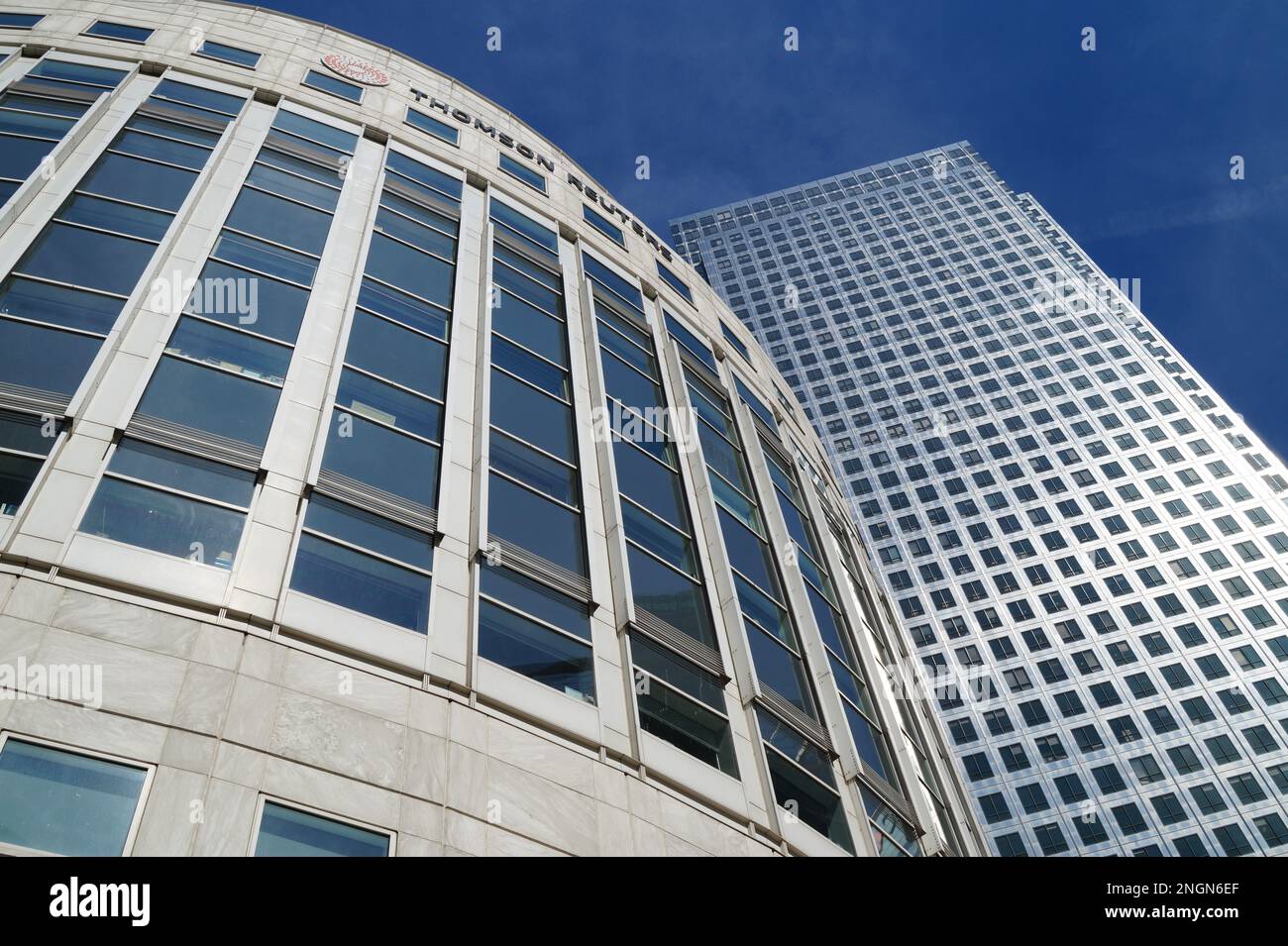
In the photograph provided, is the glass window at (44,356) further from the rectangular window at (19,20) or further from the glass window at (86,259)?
the rectangular window at (19,20)

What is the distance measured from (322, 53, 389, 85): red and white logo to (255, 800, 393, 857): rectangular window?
25.2 meters

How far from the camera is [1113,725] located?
73.2 meters

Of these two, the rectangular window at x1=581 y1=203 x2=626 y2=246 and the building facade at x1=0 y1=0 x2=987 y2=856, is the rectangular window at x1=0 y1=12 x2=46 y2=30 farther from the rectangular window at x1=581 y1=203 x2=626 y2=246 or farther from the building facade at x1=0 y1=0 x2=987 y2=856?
the rectangular window at x1=581 y1=203 x2=626 y2=246

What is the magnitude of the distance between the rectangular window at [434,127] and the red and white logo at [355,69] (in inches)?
67.3

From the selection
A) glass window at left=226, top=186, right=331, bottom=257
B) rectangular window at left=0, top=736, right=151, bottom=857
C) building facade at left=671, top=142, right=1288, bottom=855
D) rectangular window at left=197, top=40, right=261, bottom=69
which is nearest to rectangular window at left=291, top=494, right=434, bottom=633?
rectangular window at left=0, top=736, right=151, bottom=857

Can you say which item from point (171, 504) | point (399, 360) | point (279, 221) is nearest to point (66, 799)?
point (171, 504)

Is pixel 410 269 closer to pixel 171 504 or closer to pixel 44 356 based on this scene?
pixel 44 356

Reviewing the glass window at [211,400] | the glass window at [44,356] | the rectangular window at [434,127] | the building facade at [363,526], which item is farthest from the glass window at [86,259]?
Result: the rectangular window at [434,127]

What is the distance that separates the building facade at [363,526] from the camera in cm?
1098

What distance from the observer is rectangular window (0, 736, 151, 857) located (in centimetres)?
910

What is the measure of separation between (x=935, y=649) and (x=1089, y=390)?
3507 cm
